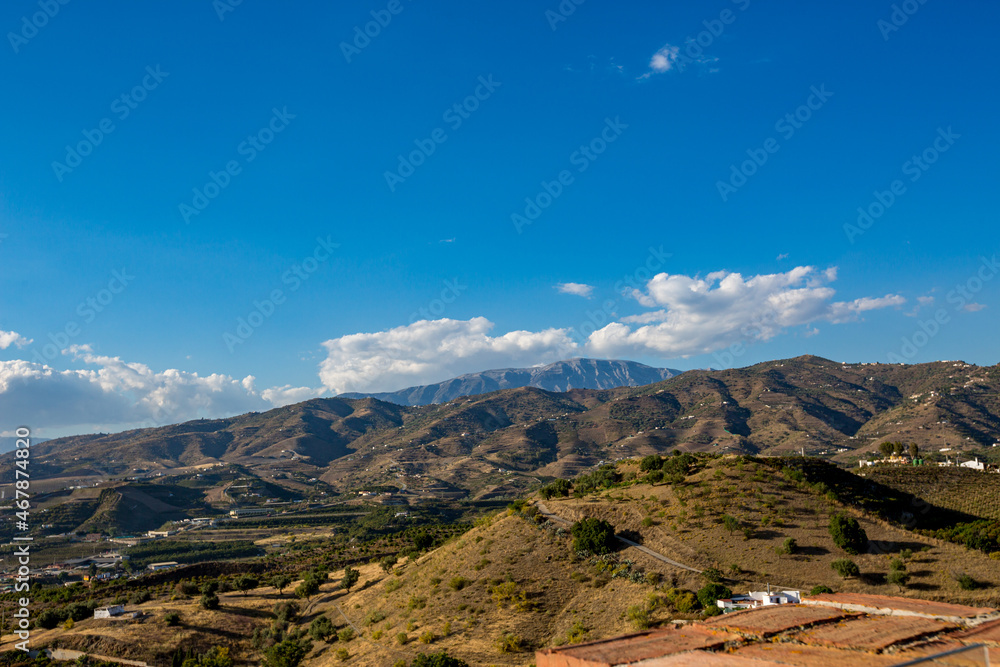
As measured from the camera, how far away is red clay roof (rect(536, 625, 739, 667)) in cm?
1973

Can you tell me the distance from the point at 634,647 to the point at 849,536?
3586cm

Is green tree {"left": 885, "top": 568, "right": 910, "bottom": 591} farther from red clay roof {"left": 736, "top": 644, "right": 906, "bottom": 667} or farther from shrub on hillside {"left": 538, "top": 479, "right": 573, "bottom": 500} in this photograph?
shrub on hillside {"left": 538, "top": 479, "right": 573, "bottom": 500}

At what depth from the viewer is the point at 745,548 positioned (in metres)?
48.9

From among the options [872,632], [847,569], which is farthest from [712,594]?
[872,632]

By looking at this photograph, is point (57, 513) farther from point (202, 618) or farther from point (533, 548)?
point (533, 548)

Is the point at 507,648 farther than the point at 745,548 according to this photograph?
No

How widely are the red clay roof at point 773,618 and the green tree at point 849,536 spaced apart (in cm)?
2216

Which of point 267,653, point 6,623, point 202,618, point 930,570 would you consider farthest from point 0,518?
point 930,570

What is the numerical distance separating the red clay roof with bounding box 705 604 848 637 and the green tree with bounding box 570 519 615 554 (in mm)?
22068

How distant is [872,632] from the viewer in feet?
72.7

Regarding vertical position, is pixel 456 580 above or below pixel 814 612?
below

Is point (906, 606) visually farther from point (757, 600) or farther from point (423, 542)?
point (423, 542)

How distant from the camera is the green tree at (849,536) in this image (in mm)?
47250

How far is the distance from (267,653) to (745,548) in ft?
134
